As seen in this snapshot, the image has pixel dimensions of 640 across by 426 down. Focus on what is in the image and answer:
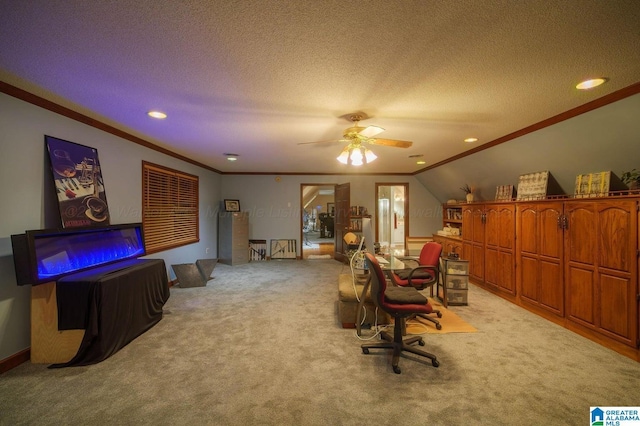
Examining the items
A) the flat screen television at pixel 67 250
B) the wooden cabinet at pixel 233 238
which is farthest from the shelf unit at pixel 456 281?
the wooden cabinet at pixel 233 238

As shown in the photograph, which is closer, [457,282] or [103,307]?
[103,307]

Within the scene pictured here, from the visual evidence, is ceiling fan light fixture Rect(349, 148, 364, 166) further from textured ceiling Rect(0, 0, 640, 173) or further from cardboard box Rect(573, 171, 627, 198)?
cardboard box Rect(573, 171, 627, 198)

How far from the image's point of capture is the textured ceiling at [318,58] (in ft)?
4.60

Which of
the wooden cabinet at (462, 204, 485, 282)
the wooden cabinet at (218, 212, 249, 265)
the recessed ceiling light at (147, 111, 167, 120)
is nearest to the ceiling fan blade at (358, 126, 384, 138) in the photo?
the recessed ceiling light at (147, 111, 167, 120)

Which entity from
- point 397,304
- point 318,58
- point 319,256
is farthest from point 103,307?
point 319,256

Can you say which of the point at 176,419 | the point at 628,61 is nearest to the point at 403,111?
the point at 628,61

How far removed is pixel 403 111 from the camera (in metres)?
2.78

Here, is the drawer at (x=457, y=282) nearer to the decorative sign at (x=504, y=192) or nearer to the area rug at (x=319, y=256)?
the decorative sign at (x=504, y=192)

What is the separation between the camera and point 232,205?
23.3 ft

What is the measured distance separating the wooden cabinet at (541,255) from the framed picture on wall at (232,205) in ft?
20.3

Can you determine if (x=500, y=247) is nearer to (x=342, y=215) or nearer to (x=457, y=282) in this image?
(x=457, y=282)

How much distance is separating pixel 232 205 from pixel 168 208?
7.66ft

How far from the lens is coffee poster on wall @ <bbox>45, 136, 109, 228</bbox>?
2.65m

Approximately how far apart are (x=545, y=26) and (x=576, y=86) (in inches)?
44.7
